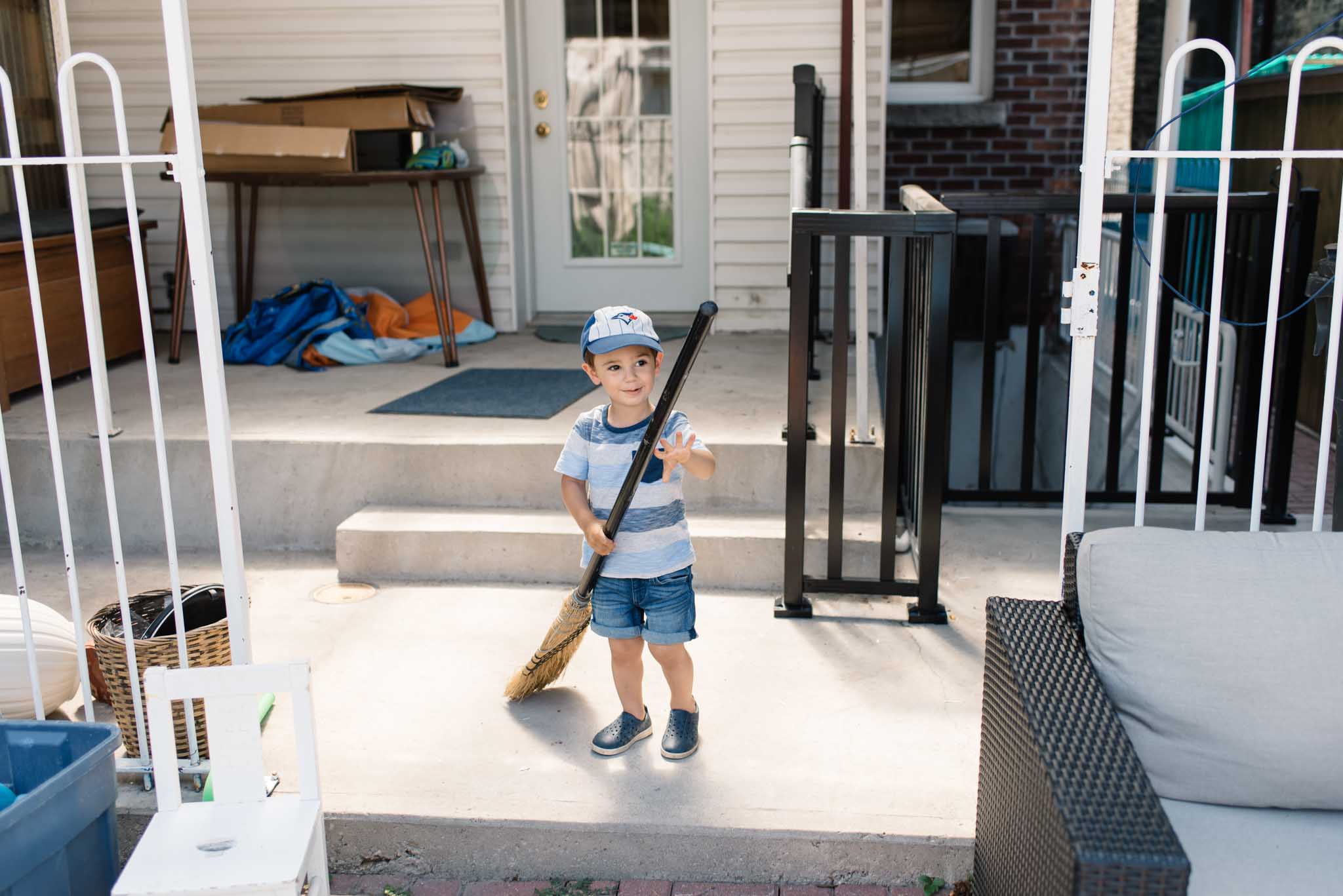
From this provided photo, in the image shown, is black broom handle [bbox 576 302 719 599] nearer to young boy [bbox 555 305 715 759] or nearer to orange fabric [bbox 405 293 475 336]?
young boy [bbox 555 305 715 759]

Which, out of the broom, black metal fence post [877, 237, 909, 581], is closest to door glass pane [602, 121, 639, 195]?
black metal fence post [877, 237, 909, 581]

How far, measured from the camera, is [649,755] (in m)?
2.55

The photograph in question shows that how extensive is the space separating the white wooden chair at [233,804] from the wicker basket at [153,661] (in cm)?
57

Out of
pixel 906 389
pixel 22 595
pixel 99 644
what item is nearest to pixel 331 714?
pixel 99 644

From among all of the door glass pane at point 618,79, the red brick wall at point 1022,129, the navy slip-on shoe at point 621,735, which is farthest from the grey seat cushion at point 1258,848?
the red brick wall at point 1022,129

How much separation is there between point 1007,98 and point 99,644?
528 cm

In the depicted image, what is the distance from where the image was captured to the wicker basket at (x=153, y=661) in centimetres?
253

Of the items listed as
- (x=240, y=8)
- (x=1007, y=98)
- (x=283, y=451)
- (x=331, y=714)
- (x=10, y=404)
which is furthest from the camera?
(x=1007, y=98)

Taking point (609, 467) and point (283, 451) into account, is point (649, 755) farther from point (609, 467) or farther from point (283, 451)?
point (283, 451)

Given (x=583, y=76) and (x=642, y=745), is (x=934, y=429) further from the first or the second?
(x=583, y=76)

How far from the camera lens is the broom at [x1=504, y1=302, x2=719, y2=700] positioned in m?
2.23

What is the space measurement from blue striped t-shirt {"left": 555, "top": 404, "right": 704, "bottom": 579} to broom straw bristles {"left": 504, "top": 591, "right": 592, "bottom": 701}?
0.17m

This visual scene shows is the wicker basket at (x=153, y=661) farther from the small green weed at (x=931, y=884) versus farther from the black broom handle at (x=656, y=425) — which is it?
the small green weed at (x=931, y=884)

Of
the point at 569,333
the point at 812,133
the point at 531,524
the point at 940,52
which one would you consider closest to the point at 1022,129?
the point at 940,52
